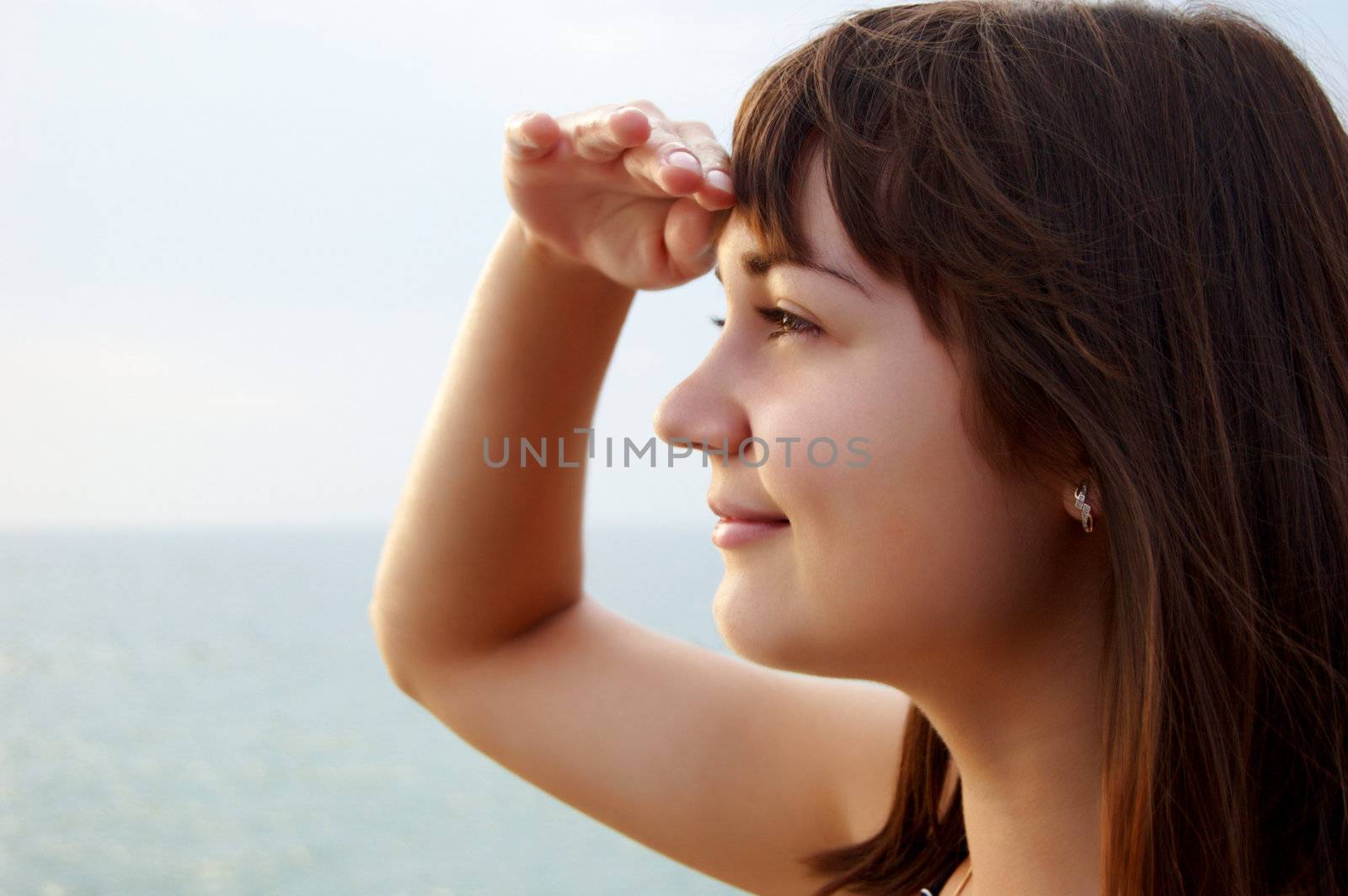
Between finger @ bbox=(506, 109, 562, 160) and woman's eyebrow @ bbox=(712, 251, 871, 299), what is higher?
finger @ bbox=(506, 109, 562, 160)

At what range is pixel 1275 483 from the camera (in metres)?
1.22

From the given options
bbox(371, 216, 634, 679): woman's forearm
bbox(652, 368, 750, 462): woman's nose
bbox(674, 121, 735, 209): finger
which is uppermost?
bbox(674, 121, 735, 209): finger

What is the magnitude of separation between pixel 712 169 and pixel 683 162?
72 mm

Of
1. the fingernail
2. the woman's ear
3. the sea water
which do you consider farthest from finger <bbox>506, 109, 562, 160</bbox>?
the sea water

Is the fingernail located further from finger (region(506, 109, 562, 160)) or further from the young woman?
finger (region(506, 109, 562, 160))

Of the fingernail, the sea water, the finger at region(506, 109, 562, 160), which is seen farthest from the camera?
the sea water

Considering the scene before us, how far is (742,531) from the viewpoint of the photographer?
4.49 ft

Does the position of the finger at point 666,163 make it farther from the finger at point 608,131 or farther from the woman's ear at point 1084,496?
the woman's ear at point 1084,496

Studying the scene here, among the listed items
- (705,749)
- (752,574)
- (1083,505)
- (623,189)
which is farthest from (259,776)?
(1083,505)

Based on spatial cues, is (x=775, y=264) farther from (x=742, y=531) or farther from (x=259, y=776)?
(x=259, y=776)

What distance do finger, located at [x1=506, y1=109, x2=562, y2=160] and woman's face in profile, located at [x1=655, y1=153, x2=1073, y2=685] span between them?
30cm

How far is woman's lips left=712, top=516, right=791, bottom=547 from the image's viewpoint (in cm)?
135

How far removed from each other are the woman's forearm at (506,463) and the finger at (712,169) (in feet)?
1.24

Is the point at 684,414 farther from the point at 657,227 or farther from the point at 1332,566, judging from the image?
the point at 1332,566
